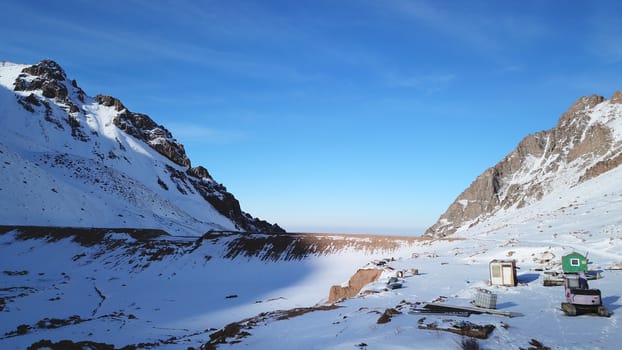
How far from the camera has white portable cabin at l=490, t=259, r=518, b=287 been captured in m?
21.0

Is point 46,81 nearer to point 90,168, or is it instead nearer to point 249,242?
point 90,168

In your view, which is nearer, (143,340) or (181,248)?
(143,340)

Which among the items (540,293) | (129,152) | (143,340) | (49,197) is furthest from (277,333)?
(129,152)

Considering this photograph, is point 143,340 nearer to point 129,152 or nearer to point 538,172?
point 129,152

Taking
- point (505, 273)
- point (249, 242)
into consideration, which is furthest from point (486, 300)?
point (249, 242)

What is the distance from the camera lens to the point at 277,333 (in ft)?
52.7

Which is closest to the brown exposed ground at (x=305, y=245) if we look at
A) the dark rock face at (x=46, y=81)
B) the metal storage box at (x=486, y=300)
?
the metal storage box at (x=486, y=300)

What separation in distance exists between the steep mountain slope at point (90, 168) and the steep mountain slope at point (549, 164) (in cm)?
6639

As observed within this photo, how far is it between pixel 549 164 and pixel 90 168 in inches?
4382

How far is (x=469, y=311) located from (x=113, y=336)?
1734 cm

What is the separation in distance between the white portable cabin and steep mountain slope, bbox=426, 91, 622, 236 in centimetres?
6364

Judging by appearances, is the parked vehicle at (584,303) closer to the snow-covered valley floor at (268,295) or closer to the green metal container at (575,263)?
the snow-covered valley floor at (268,295)

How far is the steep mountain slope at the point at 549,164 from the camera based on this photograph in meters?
88.4

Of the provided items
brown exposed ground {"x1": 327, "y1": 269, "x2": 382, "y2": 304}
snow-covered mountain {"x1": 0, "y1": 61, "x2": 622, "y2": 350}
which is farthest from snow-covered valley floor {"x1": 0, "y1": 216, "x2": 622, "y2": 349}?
brown exposed ground {"x1": 327, "y1": 269, "x2": 382, "y2": 304}
